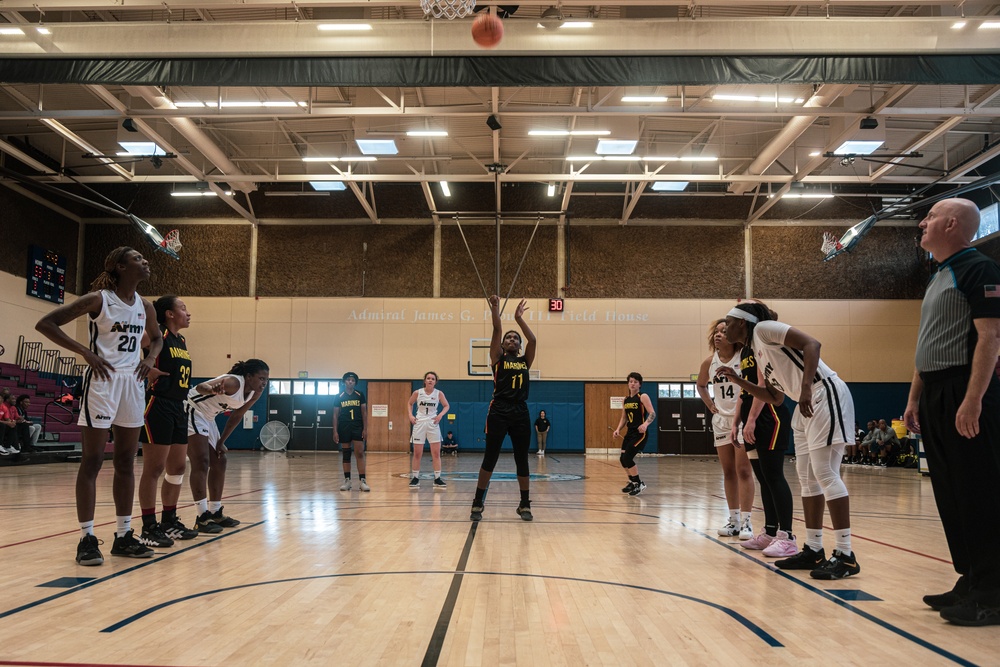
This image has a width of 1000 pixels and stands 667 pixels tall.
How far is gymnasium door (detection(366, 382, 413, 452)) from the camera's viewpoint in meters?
24.6

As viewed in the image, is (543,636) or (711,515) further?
(711,515)

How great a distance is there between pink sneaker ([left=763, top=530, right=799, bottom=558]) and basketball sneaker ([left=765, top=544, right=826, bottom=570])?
32 cm

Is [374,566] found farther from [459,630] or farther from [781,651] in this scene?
[781,651]

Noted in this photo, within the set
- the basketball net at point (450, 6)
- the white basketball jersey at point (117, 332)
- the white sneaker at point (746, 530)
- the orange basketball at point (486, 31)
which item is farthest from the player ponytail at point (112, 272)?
the white sneaker at point (746, 530)

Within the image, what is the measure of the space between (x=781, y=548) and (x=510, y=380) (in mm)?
→ 3124

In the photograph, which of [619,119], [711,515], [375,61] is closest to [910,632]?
[711,515]

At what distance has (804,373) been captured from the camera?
4406 mm

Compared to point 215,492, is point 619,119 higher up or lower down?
higher up

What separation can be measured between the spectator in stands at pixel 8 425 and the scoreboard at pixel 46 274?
859cm

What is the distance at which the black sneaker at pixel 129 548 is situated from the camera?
477 cm

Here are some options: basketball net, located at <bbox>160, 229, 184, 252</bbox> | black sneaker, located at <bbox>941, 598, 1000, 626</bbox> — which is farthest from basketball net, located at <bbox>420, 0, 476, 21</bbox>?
basketball net, located at <bbox>160, 229, 184, 252</bbox>

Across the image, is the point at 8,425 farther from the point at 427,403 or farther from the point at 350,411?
the point at 427,403

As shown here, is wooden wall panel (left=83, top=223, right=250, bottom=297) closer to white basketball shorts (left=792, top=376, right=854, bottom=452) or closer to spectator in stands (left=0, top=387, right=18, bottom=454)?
spectator in stands (left=0, top=387, right=18, bottom=454)

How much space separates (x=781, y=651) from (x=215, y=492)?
201 inches
